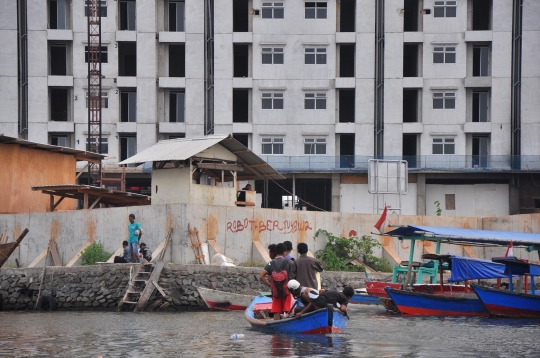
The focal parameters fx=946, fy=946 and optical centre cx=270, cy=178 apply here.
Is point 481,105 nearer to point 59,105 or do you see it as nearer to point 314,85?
point 314,85

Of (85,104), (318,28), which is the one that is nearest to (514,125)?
(318,28)

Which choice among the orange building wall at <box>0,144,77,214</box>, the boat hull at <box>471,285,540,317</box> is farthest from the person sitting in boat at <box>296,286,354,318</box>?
the orange building wall at <box>0,144,77,214</box>

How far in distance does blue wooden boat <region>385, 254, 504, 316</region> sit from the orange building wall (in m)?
19.8

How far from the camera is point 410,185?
58.6 meters

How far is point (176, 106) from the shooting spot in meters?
60.9

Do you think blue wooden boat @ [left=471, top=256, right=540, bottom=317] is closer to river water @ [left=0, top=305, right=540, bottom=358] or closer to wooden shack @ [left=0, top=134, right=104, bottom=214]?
river water @ [left=0, top=305, right=540, bottom=358]

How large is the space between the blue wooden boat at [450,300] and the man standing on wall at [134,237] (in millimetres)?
9376

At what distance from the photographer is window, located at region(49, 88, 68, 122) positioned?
60.7 metres

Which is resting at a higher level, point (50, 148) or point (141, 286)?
point (50, 148)

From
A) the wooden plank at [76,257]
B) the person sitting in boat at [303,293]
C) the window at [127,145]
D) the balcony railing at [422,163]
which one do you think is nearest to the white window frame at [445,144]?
the balcony railing at [422,163]

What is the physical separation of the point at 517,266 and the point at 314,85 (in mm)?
31296

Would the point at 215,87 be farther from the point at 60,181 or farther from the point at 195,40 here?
the point at 60,181

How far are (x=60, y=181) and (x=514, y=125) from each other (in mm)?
28967

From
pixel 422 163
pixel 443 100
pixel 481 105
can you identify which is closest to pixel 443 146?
pixel 422 163
